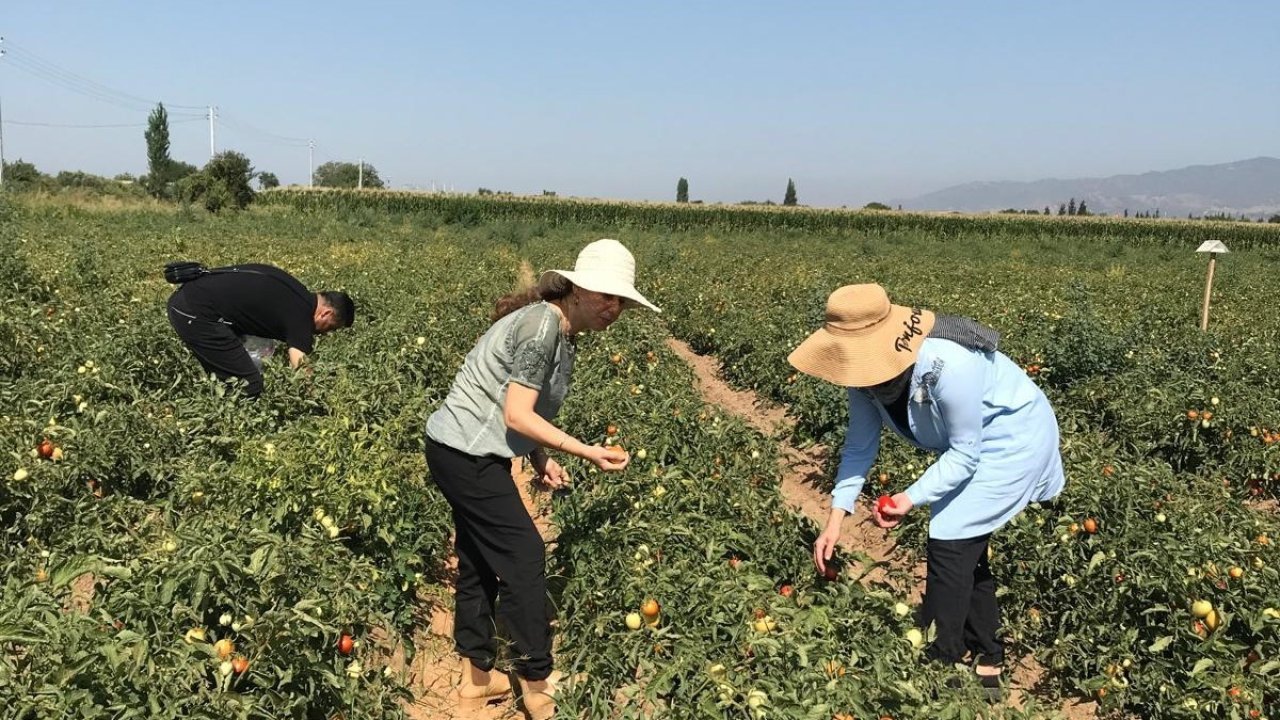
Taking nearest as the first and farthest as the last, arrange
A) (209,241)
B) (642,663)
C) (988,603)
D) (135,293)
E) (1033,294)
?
1. (642,663)
2. (988,603)
3. (135,293)
4. (1033,294)
5. (209,241)

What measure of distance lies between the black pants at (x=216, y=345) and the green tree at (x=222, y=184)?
1153 inches

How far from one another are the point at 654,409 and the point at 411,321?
10.2ft

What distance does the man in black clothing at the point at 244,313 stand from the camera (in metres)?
4.11

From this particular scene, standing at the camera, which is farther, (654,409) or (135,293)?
(135,293)

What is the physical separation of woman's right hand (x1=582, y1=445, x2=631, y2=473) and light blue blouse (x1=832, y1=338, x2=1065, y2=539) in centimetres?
78

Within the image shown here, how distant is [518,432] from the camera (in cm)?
252

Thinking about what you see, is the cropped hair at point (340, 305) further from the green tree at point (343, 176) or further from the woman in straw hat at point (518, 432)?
the green tree at point (343, 176)

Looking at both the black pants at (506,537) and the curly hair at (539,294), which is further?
the black pants at (506,537)

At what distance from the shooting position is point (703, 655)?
2.46 metres

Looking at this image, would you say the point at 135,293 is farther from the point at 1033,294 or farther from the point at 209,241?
the point at 1033,294

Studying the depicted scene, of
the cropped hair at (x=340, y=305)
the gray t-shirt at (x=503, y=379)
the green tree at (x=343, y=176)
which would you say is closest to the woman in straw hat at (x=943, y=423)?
the gray t-shirt at (x=503, y=379)

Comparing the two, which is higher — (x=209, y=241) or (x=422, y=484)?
(x=209, y=241)

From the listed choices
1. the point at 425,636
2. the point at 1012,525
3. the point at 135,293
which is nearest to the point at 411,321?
the point at 135,293

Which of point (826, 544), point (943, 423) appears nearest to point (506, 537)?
point (826, 544)
